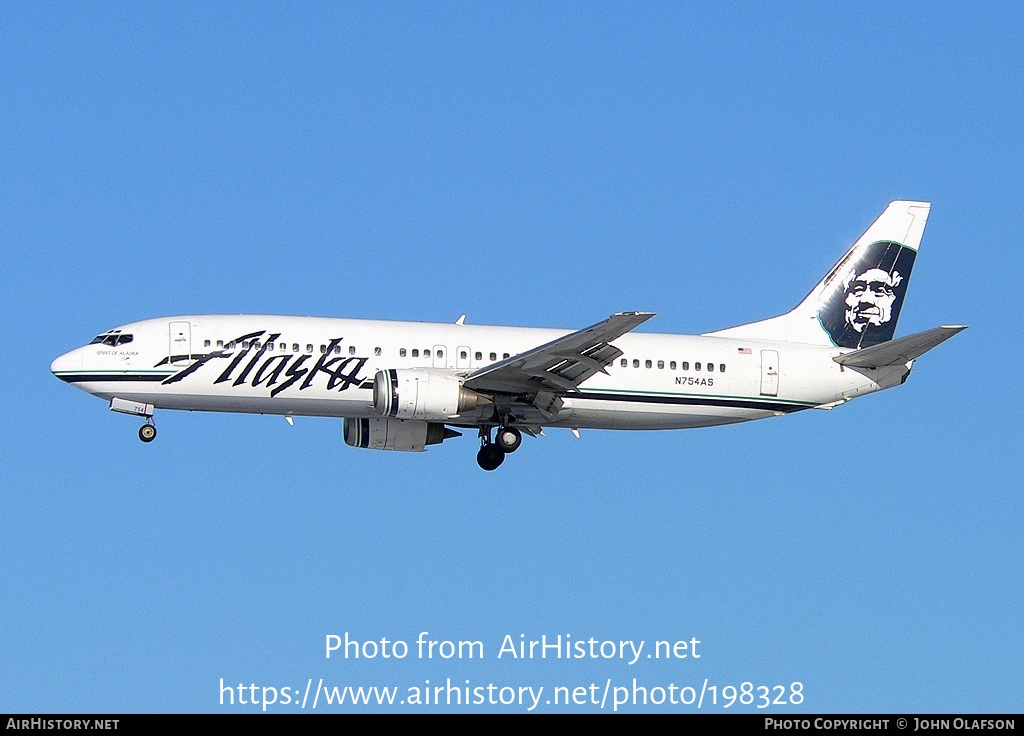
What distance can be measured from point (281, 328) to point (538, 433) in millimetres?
8938

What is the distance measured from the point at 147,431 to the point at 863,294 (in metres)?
24.6

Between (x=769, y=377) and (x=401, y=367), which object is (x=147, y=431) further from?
(x=769, y=377)

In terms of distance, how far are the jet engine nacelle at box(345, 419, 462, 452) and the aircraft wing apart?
12.2ft

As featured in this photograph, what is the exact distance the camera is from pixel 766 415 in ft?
175

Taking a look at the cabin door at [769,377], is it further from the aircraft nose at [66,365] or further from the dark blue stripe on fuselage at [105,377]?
the aircraft nose at [66,365]

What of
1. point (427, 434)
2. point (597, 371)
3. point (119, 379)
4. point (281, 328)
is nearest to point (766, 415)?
point (597, 371)

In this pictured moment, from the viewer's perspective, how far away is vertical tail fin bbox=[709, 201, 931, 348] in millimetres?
55125

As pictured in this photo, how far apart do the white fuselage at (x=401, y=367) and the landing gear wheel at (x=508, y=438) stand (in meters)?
0.94

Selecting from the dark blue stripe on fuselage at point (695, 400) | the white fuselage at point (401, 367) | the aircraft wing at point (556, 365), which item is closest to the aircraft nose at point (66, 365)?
the white fuselage at point (401, 367)

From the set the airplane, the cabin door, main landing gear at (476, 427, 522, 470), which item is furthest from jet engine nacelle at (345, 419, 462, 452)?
the cabin door

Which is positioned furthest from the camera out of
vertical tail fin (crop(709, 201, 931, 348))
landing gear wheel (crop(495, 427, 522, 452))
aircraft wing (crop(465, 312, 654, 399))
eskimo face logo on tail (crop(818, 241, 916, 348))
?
eskimo face logo on tail (crop(818, 241, 916, 348))

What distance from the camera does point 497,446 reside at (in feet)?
169

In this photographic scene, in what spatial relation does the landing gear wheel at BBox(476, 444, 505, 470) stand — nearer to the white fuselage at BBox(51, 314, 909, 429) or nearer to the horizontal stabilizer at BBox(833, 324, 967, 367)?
the white fuselage at BBox(51, 314, 909, 429)
